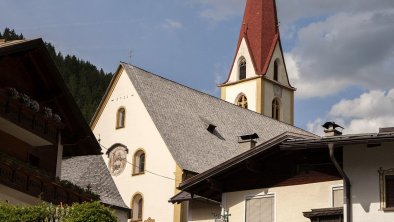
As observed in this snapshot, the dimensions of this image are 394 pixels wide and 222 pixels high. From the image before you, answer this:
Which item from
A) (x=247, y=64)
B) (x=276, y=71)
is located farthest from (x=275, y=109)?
(x=247, y=64)

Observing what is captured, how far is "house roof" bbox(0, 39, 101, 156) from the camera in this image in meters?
24.7

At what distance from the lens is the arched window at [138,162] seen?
4759 cm

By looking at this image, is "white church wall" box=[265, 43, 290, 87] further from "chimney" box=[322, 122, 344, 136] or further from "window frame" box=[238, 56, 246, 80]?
"chimney" box=[322, 122, 344, 136]

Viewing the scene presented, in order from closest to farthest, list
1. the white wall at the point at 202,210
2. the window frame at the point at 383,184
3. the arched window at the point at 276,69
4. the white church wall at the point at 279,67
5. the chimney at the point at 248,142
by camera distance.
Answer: the window frame at the point at 383,184, the white wall at the point at 202,210, the chimney at the point at 248,142, the white church wall at the point at 279,67, the arched window at the point at 276,69

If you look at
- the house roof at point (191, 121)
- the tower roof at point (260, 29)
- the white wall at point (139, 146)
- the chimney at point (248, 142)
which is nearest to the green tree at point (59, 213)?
the chimney at point (248, 142)

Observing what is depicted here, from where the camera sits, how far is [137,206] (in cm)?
4669

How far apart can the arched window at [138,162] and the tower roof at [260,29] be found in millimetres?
27697

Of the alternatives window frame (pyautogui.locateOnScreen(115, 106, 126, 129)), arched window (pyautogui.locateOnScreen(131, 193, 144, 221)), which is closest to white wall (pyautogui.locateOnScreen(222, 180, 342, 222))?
arched window (pyautogui.locateOnScreen(131, 193, 144, 221))

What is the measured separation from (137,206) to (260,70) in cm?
2845

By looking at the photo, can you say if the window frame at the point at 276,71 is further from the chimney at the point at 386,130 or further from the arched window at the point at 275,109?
the chimney at the point at 386,130

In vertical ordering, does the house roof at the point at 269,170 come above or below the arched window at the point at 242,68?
below

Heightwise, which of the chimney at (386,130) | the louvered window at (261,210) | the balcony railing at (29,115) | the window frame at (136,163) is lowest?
the louvered window at (261,210)

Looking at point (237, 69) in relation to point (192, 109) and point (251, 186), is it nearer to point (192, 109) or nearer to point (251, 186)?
point (192, 109)

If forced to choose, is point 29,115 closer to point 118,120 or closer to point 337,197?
point 337,197
